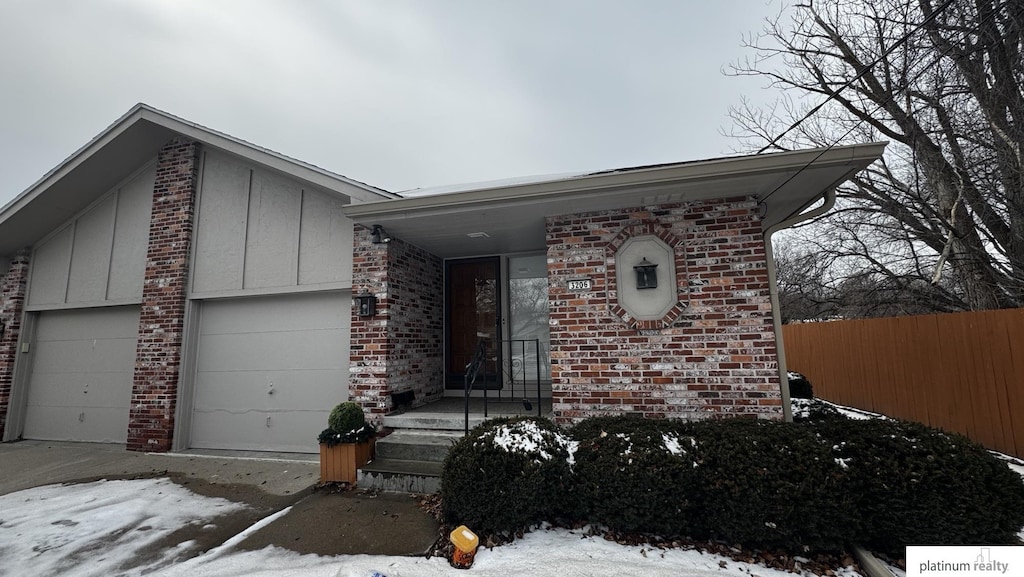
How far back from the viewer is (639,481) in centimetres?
283

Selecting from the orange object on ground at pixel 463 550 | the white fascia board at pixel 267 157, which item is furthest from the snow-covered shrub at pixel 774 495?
the white fascia board at pixel 267 157

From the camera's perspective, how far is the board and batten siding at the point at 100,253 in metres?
6.43

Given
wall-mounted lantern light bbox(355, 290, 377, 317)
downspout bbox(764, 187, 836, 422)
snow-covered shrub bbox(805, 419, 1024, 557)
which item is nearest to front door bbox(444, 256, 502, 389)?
wall-mounted lantern light bbox(355, 290, 377, 317)

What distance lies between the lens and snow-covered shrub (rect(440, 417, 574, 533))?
9.72 feet

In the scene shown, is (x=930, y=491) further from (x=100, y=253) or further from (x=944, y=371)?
(x=100, y=253)

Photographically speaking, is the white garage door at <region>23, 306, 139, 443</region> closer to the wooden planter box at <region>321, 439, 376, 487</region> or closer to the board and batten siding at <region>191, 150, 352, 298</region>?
the board and batten siding at <region>191, 150, 352, 298</region>

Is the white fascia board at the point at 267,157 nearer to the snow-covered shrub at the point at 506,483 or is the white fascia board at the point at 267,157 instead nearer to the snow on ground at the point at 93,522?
the snow-covered shrub at the point at 506,483

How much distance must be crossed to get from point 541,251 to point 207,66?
12976 millimetres

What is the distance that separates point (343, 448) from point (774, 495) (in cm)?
380

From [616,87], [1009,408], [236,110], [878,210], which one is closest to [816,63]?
[878,210]

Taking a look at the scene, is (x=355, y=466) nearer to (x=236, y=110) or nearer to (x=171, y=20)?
(x=171, y=20)

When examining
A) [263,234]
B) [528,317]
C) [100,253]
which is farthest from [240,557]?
[100,253]

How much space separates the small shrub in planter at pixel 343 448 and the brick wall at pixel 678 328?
2.12 meters

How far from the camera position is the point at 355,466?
4.12 metres
